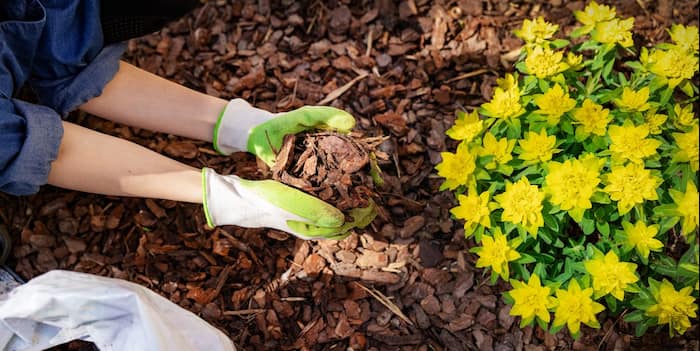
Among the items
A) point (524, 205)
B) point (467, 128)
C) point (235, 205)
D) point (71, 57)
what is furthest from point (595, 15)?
point (71, 57)

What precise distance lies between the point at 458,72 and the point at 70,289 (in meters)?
1.16

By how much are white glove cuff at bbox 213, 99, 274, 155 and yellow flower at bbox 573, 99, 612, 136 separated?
2.52 feet

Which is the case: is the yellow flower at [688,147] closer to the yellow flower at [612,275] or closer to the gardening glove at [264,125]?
the yellow flower at [612,275]

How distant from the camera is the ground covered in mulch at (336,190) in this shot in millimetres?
1685

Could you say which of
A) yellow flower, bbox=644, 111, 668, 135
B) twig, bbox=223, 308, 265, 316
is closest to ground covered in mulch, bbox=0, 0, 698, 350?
twig, bbox=223, 308, 265, 316

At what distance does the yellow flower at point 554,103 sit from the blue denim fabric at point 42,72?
104 centimetres

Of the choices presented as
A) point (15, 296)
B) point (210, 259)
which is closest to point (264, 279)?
point (210, 259)

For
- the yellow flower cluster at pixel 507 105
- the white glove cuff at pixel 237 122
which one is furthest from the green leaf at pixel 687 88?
the white glove cuff at pixel 237 122

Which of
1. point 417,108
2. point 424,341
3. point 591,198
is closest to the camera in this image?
point 591,198

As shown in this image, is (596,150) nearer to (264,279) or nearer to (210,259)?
(264,279)

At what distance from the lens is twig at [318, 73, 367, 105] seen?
1.88 metres

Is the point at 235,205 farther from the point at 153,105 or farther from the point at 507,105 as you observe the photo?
the point at 507,105

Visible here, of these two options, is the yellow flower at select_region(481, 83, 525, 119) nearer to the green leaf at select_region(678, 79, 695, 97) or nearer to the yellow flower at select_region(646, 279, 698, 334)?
the green leaf at select_region(678, 79, 695, 97)

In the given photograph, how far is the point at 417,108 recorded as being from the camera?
1861 mm
